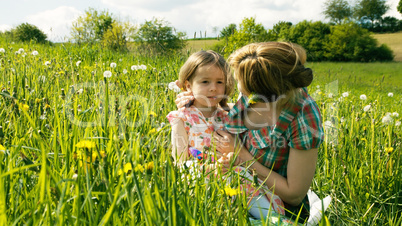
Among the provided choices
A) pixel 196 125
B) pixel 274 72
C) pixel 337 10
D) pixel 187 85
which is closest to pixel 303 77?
pixel 274 72

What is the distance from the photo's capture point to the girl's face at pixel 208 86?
2.40 metres

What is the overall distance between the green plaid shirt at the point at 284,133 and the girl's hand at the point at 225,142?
7 cm

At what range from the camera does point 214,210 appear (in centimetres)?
140

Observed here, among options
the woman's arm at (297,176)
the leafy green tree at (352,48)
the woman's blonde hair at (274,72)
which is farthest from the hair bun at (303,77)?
the leafy green tree at (352,48)

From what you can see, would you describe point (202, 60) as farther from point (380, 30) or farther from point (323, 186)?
point (380, 30)

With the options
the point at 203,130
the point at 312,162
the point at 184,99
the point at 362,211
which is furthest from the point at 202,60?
the point at 362,211

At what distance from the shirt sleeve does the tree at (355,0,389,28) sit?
268 ft

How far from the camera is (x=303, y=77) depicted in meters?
1.98

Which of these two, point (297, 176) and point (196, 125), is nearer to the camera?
point (297, 176)

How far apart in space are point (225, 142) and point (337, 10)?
268 feet

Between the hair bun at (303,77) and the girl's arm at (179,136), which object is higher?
the hair bun at (303,77)

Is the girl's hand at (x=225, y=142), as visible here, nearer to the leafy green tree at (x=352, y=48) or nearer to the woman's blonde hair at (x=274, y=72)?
the woman's blonde hair at (x=274, y=72)

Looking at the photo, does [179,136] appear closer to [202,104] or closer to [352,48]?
[202,104]

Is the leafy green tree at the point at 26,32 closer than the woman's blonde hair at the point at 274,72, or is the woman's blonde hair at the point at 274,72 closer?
the woman's blonde hair at the point at 274,72
